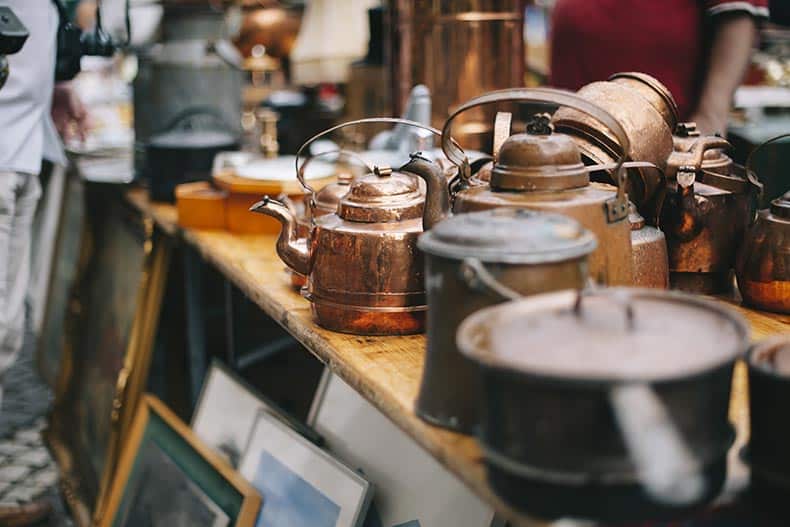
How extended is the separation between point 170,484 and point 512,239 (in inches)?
66.0

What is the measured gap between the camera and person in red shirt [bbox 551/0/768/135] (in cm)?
296

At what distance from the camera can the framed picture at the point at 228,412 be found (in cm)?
266

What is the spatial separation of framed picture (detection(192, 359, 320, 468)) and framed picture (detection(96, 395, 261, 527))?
132 millimetres

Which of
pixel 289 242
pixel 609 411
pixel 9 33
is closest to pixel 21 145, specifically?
pixel 9 33

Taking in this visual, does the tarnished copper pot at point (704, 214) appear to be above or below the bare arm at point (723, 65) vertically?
below

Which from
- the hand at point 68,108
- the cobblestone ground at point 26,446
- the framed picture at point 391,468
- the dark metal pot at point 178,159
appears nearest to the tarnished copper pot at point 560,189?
the framed picture at point 391,468

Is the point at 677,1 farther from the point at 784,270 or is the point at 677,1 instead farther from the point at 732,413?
the point at 732,413

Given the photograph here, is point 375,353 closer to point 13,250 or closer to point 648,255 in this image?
point 648,255

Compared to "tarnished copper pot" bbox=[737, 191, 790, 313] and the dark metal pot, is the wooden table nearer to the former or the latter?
"tarnished copper pot" bbox=[737, 191, 790, 313]

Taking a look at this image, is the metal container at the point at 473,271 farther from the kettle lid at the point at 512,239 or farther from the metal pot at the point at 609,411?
the metal pot at the point at 609,411

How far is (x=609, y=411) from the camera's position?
3.16ft

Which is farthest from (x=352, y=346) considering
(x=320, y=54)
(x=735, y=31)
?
(x=320, y=54)

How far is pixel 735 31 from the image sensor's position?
2939 mm

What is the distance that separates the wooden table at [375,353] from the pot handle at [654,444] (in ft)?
0.47
